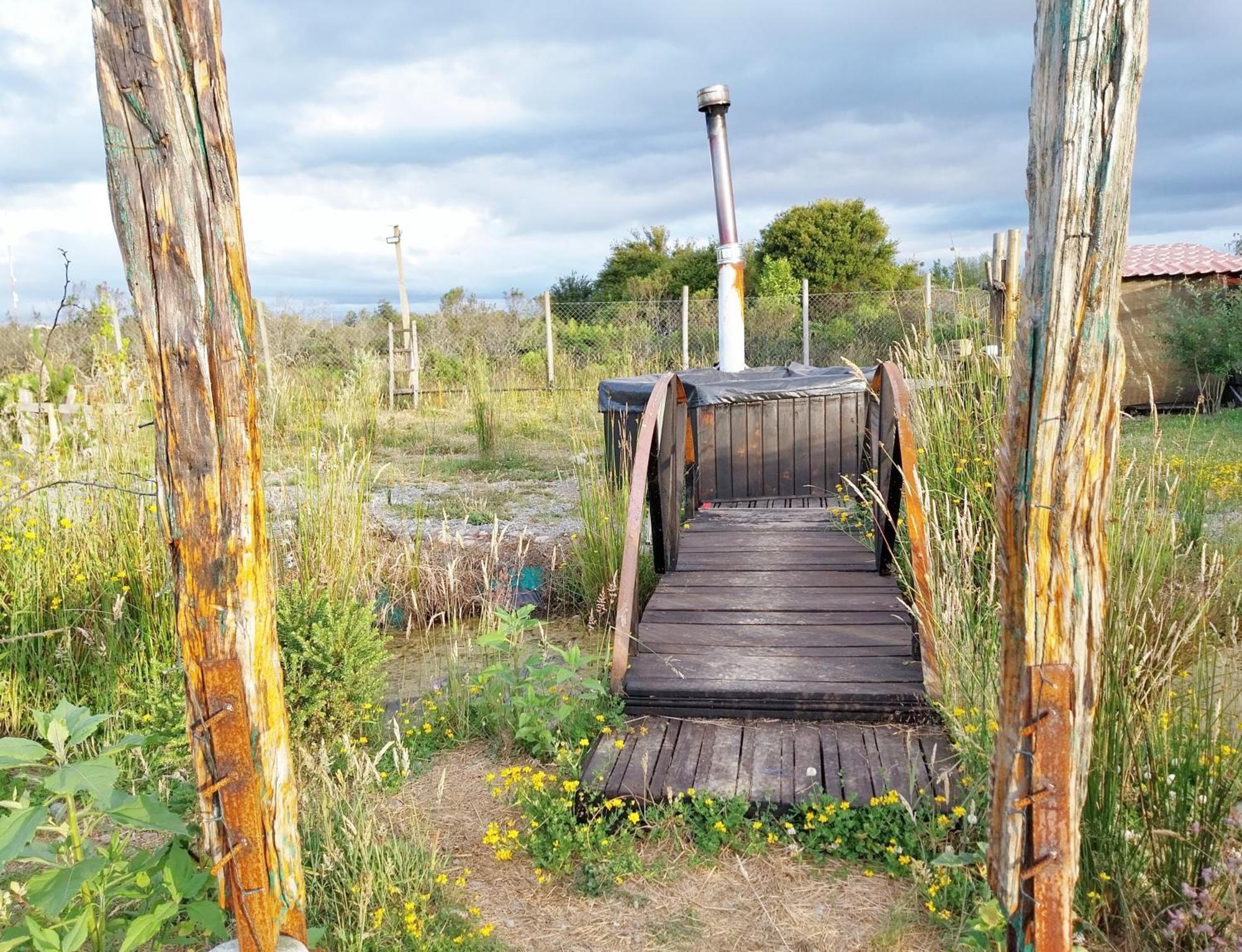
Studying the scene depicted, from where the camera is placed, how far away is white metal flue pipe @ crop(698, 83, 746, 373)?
6.75 meters

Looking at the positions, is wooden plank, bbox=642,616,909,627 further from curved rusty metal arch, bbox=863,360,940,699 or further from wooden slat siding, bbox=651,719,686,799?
wooden slat siding, bbox=651,719,686,799

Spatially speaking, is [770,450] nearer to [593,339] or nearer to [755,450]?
[755,450]

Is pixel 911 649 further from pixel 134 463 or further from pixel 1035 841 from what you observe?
pixel 134 463

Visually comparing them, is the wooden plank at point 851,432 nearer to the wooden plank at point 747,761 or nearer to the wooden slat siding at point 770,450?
the wooden slat siding at point 770,450

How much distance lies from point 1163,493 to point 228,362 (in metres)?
4.87

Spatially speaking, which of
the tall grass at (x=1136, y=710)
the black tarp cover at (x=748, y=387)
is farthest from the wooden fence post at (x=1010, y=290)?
the black tarp cover at (x=748, y=387)

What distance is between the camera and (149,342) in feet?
5.53

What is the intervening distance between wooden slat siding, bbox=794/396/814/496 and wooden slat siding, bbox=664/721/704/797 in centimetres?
293

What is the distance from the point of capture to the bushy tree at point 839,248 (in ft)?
64.4

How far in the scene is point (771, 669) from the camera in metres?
3.53

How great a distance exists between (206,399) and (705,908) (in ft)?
5.80

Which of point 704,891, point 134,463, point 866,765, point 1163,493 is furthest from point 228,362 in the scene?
point 1163,493

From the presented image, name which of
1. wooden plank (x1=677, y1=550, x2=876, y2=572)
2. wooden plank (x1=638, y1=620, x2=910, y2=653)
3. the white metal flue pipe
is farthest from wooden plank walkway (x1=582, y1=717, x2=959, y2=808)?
the white metal flue pipe

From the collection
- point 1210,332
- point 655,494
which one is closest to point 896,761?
point 655,494
